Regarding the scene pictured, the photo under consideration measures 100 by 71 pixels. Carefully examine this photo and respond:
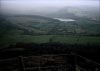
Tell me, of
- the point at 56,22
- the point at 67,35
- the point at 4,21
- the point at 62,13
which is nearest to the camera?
the point at 67,35

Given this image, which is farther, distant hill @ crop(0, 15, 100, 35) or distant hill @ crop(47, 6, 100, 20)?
distant hill @ crop(47, 6, 100, 20)

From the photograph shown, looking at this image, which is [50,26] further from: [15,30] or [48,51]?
[48,51]

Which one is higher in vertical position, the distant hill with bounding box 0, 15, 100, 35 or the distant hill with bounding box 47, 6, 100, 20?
the distant hill with bounding box 47, 6, 100, 20

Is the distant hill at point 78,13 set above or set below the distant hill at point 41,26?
above

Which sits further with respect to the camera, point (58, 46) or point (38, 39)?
point (38, 39)

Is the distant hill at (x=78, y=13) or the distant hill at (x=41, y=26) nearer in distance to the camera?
the distant hill at (x=41, y=26)

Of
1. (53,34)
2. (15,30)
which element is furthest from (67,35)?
(15,30)

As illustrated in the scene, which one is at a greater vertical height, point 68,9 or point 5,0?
Result: point 5,0

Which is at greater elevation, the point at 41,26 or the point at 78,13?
the point at 78,13

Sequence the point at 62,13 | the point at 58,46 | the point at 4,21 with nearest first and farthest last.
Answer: the point at 58,46
the point at 4,21
the point at 62,13

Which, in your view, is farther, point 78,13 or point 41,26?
point 78,13

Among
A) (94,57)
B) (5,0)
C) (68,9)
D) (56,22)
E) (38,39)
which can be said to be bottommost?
(94,57)
